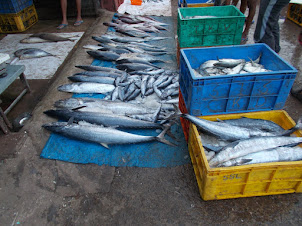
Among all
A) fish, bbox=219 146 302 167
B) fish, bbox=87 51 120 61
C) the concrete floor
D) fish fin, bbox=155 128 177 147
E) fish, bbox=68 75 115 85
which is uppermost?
fish, bbox=219 146 302 167

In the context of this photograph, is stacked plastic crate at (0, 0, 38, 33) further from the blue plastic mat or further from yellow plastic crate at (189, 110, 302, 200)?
yellow plastic crate at (189, 110, 302, 200)

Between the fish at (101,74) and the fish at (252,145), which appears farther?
the fish at (101,74)

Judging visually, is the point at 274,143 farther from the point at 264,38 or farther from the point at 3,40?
the point at 3,40

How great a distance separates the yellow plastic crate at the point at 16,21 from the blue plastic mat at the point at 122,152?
5.89m

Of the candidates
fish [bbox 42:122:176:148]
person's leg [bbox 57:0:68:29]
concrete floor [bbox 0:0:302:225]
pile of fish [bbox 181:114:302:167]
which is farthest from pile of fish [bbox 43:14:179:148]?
person's leg [bbox 57:0:68:29]

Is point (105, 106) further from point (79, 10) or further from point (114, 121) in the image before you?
point (79, 10)

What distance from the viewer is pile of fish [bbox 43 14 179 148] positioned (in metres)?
3.08

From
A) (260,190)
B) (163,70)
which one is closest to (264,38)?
(163,70)

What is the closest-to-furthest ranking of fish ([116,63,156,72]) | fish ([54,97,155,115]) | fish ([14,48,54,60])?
fish ([54,97,155,115]), fish ([116,63,156,72]), fish ([14,48,54,60])

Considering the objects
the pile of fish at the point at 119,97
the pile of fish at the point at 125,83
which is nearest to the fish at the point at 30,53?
the pile of fish at the point at 119,97

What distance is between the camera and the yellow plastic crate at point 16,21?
699 centimetres

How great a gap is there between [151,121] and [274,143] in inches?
64.9

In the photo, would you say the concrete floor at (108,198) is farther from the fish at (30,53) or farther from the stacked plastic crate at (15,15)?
the stacked plastic crate at (15,15)

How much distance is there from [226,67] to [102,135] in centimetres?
209
